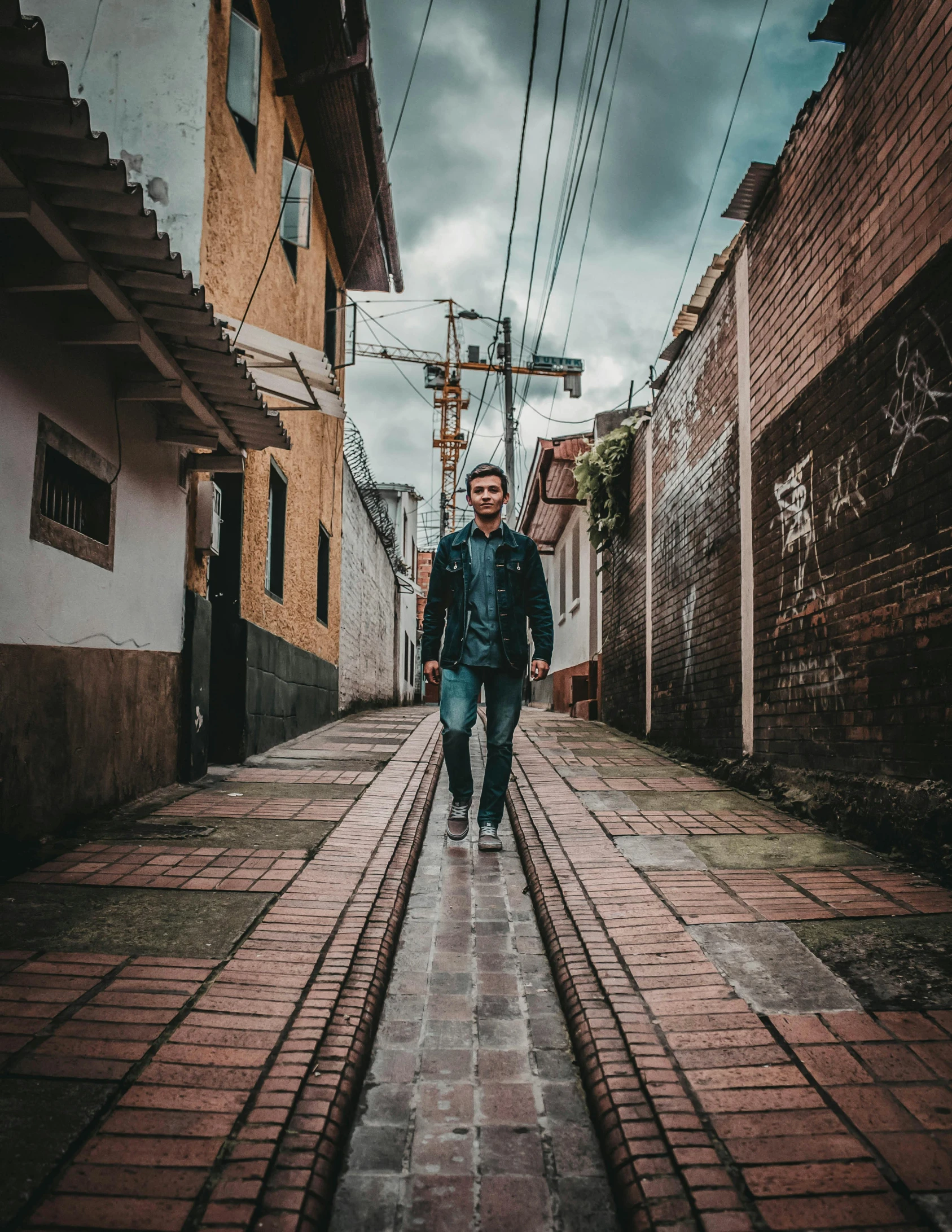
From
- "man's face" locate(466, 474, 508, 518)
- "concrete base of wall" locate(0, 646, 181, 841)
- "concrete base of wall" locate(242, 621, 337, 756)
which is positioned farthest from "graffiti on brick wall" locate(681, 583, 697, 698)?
"concrete base of wall" locate(0, 646, 181, 841)

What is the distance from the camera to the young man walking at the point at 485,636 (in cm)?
439

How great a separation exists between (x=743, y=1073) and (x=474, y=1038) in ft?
2.49

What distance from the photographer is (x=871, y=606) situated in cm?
410

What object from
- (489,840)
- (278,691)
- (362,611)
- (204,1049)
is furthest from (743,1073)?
(362,611)

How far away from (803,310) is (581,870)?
3.73 metres

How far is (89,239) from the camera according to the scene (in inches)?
135

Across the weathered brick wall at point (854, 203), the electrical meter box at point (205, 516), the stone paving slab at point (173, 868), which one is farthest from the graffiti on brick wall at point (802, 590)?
the electrical meter box at point (205, 516)

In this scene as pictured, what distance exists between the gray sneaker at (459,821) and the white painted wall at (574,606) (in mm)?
9041

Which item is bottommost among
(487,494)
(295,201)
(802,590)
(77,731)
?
(77,731)

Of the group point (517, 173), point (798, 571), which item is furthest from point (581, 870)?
point (517, 173)

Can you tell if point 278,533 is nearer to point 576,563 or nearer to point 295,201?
point 295,201

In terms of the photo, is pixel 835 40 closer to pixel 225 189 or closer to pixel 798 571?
pixel 798 571

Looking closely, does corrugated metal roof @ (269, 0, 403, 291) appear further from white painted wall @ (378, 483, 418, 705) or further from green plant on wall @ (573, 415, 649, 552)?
white painted wall @ (378, 483, 418, 705)

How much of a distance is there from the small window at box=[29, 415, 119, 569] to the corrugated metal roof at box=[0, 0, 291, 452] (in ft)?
1.73
